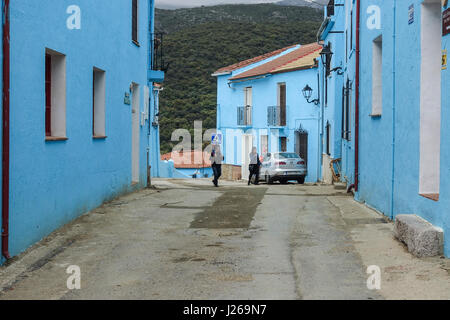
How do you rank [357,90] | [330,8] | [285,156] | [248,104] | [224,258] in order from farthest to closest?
[248,104]
[285,156]
[330,8]
[357,90]
[224,258]

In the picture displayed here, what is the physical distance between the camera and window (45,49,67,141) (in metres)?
9.62

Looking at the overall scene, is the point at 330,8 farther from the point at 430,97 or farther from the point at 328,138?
the point at 430,97

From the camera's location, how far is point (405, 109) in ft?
29.2

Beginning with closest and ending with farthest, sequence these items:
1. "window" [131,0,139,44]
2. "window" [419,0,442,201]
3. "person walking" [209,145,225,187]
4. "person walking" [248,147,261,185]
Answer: "window" [419,0,442,201] → "window" [131,0,139,44] → "person walking" [209,145,225,187] → "person walking" [248,147,261,185]

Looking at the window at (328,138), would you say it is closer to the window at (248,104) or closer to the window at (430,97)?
the window at (248,104)

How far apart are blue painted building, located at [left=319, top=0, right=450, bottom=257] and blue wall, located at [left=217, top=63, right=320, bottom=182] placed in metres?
18.2

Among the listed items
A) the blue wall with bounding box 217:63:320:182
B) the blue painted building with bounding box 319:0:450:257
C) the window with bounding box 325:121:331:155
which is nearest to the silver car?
the window with bounding box 325:121:331:155

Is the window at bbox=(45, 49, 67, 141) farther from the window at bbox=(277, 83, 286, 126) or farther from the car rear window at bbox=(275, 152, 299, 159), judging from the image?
the window at bbox=(277, 83, 286, 126)

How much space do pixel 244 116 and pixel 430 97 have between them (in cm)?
3033

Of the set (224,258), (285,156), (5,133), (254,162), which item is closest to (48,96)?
(5,133)

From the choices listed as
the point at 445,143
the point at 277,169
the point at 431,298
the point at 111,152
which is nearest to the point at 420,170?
the point at 445,143

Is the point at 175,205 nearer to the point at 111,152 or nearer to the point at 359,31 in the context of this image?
the point at 111,152

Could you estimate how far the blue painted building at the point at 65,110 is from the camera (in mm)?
7582

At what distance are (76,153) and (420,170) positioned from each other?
5345mm
